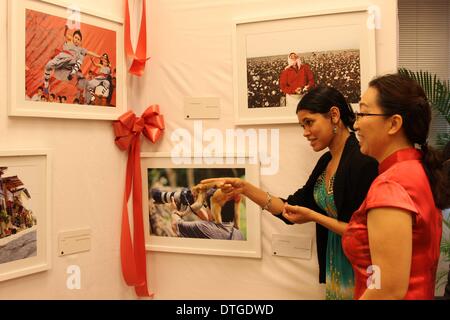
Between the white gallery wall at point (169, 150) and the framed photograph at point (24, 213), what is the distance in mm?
46

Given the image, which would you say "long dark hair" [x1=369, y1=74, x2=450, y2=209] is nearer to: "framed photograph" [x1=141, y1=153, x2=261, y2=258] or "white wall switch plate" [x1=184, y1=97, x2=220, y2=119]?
"framed photograph" [x1=141, y1=153, x2=261, y2=258]

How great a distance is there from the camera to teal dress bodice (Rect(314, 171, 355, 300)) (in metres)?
1.44

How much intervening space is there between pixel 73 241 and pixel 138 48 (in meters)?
0.86

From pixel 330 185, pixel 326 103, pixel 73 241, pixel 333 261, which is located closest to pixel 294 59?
pixel 326 103

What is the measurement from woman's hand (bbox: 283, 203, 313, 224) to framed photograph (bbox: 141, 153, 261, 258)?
272 mm

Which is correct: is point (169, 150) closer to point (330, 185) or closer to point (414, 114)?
point (330, 185)

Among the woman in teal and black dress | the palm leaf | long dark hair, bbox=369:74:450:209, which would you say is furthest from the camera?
the palm leaf

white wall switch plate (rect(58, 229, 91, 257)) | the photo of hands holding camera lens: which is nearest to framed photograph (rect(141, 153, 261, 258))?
the photo of hands holding camera lens

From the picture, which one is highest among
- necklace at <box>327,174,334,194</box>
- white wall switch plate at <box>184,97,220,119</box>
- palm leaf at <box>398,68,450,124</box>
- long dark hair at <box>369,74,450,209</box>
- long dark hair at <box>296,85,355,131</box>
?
palm leaf at <box>398,68,450,124</box>

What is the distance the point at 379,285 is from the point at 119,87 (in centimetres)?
133

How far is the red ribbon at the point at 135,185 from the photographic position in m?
1.86

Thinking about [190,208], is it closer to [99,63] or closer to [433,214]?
[99,63]

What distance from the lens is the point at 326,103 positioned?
1421mm

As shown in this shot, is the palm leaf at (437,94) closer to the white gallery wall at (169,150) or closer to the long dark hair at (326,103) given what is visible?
the white gallery wall at (169,150)
